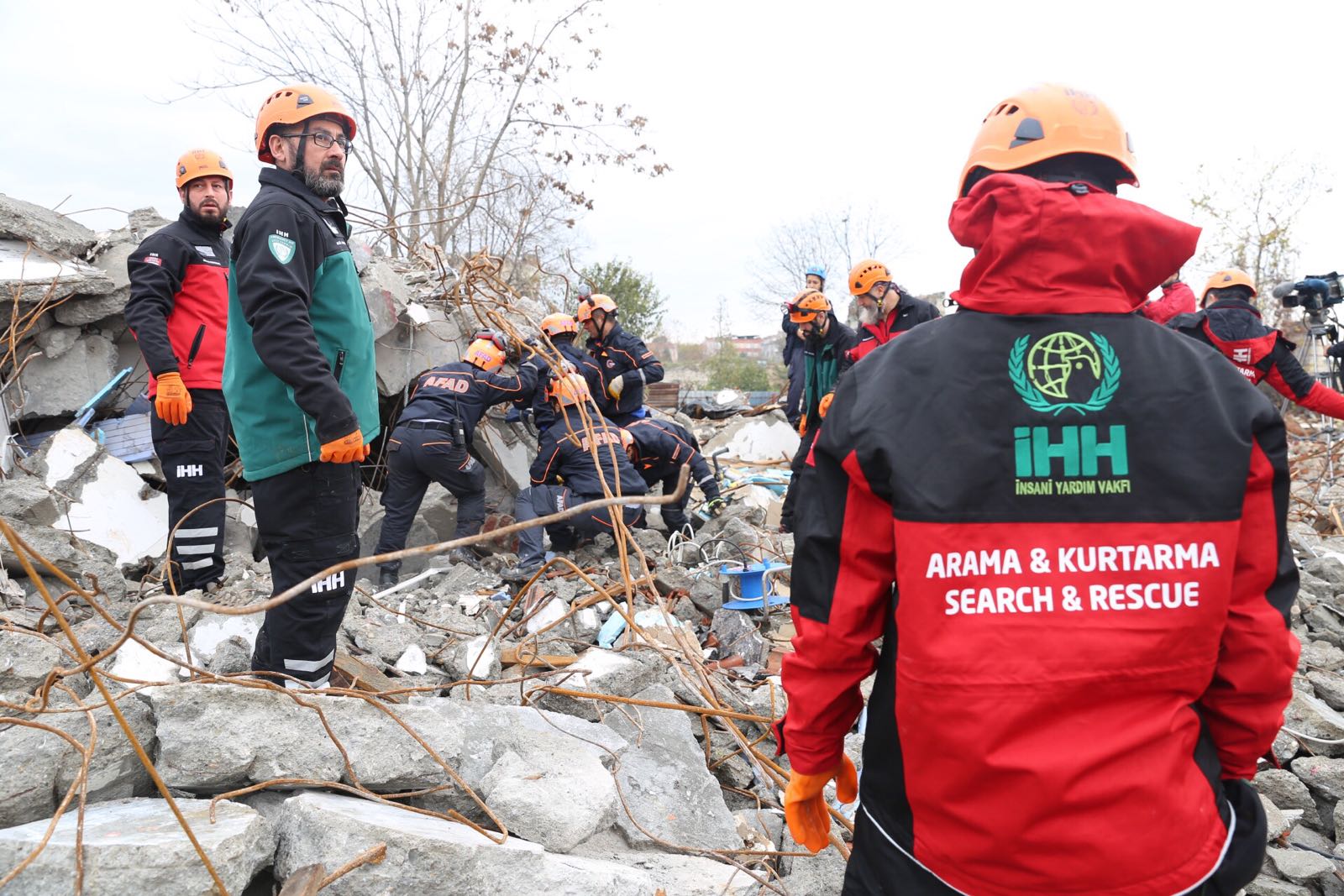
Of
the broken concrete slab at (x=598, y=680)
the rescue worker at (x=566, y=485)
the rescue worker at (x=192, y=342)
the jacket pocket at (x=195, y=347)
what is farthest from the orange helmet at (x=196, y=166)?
the broken concrete slab at (x=598, y=680)

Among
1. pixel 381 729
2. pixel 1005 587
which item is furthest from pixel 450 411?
pixel 1005 587

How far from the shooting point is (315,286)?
2.84 meters

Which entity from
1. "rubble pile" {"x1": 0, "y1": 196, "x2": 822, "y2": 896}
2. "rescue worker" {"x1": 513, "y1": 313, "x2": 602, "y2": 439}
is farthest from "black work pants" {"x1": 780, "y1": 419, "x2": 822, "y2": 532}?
"rescue worker" {"x1": 513, "y1": 313, "x2": 602, "y2": 439}

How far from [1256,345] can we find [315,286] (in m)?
5.75

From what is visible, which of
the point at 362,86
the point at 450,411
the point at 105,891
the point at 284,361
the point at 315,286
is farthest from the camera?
the point at 362,86

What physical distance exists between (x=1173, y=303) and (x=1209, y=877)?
6.58 metres

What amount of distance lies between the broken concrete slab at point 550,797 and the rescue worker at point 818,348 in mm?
4603

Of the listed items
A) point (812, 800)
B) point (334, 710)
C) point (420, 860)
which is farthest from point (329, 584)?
point (812, 800)

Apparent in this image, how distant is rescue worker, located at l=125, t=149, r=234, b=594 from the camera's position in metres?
4.32

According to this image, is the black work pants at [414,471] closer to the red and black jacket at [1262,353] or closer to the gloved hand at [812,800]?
the gloved hand at [812,800]

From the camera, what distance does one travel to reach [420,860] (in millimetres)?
1764

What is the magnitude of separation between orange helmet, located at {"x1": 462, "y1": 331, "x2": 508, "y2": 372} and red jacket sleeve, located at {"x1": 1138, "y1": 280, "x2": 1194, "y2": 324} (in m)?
4.89

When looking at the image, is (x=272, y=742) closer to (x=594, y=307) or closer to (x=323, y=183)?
(x=323, y=183)

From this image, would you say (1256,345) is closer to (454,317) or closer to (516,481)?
(516,481)
